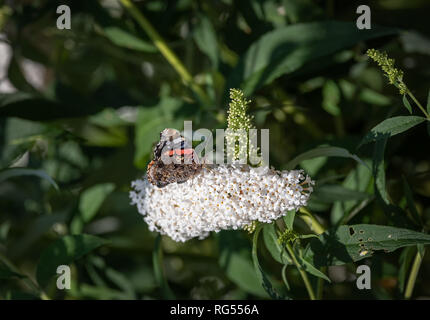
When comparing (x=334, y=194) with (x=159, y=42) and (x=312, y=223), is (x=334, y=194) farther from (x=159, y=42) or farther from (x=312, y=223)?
(x=159, y=42)

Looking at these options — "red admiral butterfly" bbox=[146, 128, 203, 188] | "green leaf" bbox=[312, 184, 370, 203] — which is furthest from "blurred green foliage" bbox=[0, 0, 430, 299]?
"red admiral butterfly" bbox=[146, 128, 203, 188]

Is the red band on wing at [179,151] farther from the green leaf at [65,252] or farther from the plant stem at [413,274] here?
the plant stem at [413,274]

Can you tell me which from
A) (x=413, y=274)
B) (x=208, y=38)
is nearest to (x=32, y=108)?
→ (x=208, y=38)

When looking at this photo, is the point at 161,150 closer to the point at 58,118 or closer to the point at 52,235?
the point at 58,118

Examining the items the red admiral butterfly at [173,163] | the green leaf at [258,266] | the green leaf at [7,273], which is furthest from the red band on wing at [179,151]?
the green leaf at [7,273]

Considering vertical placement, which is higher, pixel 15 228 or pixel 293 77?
pixel 293 77

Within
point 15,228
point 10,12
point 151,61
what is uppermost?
point 10,12

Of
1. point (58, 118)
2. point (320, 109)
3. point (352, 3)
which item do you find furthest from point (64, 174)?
point (352, 3)
